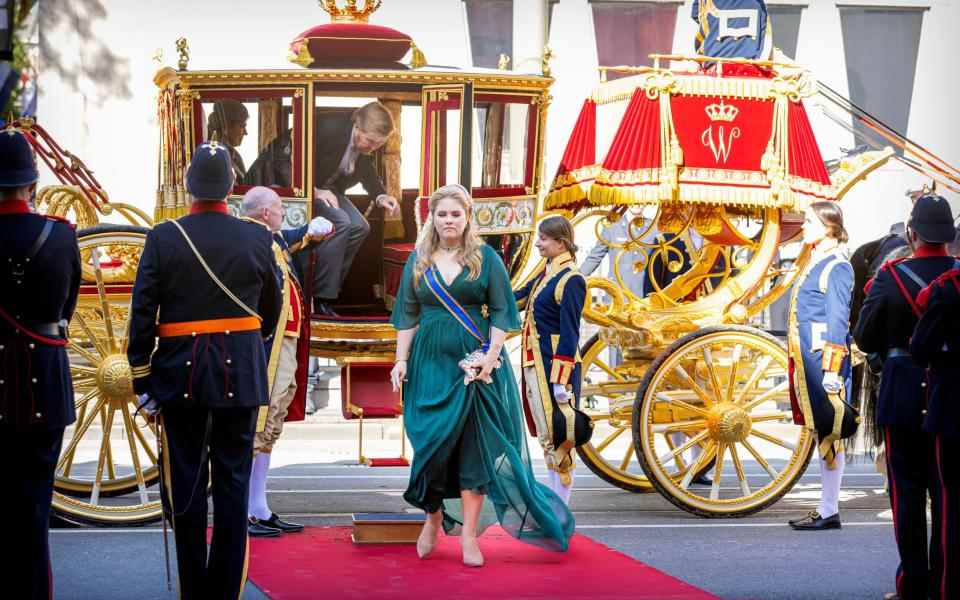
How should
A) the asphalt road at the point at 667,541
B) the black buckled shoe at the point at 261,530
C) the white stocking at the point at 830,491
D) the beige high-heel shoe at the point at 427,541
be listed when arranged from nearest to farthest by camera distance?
the asphalt road at the point at 667,541
the beige high-heel shoe at the point at 427,541
the black buckled shoe at the point at 261,530
the white stocking at the point at 830,491

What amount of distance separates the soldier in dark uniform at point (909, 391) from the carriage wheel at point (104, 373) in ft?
12.8

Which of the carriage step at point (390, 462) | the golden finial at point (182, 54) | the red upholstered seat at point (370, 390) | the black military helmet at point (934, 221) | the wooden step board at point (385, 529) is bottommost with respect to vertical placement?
the wooden step board at point (385, 529)

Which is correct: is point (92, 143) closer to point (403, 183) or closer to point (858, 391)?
point (403, 183)

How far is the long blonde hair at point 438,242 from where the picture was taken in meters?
7.32

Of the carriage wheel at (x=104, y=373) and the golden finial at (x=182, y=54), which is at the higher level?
the golden finial at (x=182, y=54)

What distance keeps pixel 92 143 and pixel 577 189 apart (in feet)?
40.5

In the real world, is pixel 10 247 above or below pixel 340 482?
above

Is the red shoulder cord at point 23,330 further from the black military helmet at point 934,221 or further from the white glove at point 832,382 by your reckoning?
the white glove at point 832,382

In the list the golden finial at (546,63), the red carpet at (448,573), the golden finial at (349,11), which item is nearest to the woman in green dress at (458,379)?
the red carpet at (448,573)

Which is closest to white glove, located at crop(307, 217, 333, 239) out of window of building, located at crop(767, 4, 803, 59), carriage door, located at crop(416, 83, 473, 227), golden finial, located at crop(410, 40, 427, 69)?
carriage door, located at crop(416, 83, 473, 227)

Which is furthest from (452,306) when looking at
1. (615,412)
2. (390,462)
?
(615,412)

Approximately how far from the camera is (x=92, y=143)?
20578 mm

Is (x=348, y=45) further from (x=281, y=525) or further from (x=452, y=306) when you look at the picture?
(x=281, y=525)

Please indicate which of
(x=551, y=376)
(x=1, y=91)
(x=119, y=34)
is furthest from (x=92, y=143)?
(x=551, y=376)
